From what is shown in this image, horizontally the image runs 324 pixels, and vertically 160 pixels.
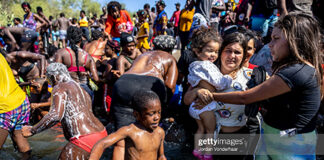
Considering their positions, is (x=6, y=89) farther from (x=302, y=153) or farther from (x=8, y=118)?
(x=302, y=153)

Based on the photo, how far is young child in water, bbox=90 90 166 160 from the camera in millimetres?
2119

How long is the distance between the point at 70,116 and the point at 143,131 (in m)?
1.00

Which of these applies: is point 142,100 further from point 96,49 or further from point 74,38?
point 96,49

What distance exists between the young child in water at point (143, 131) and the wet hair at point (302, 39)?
1.12m

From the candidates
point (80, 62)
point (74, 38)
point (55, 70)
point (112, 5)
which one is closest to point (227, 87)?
point (55, 70)

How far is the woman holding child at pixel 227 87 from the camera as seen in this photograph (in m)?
Answer: 2.37

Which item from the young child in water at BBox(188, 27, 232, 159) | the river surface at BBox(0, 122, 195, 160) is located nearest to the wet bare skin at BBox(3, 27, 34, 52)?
the river surface at BBox(0, 122, 195, 160)

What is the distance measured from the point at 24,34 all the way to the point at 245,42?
7.29 m

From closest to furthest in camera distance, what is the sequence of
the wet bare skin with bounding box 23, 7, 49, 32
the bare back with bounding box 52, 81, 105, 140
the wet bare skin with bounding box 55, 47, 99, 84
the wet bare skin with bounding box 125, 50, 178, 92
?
the bare back with bounding box 52, 81, 105, 140, the wet bare skin with bounding box 125, 50, 178, 92, the wet bare skin with bounding box 55, 47, 99, 84, the wet bare skin with bounding box 23, 7, 49, 32

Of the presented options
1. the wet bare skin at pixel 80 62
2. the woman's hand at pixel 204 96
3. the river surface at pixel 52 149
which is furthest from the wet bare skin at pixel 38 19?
the woman's hand at pixel 204 96

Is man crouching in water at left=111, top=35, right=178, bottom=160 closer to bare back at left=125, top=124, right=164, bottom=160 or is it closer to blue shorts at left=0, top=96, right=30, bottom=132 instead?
bare back at left=125, top=124, right=164, bottom=160

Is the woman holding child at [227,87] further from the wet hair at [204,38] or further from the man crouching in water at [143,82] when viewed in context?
the man crouching in water at [143,82]

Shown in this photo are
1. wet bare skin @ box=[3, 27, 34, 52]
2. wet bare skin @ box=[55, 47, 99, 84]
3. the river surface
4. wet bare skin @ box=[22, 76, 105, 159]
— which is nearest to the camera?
wet bare skin @ box=[22, 76, 105, 159]

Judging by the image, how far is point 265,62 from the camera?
11.8 ft
